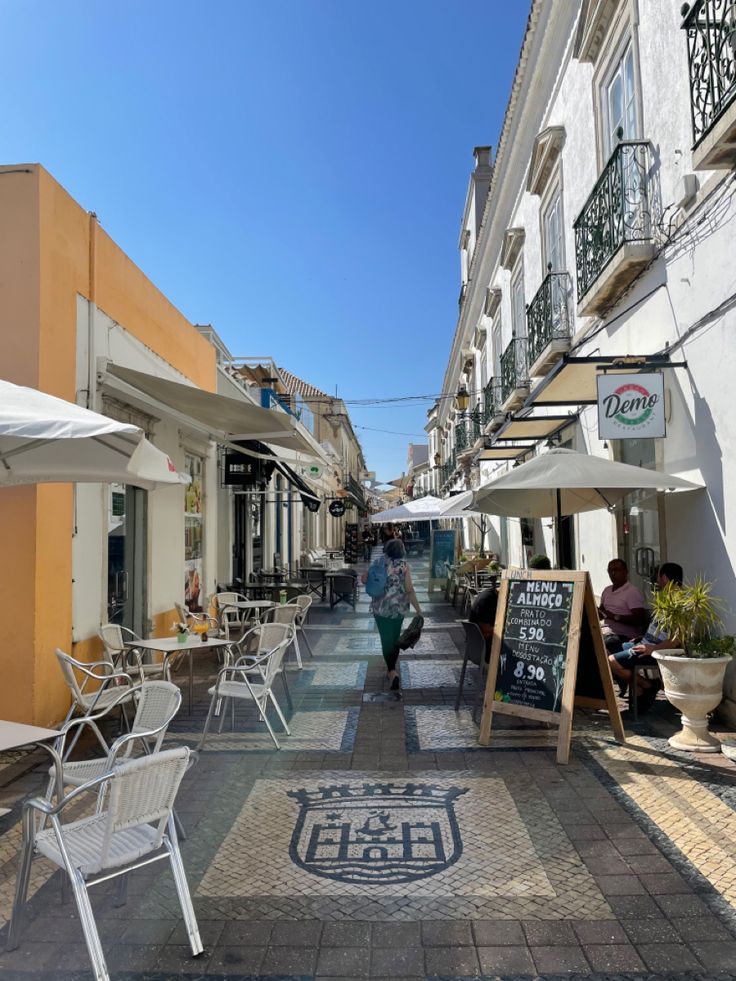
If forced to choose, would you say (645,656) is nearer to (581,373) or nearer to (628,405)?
(628,405)

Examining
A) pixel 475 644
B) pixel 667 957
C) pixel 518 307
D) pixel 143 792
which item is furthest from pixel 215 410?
pixel 518 307

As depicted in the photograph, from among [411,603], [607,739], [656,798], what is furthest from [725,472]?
[411,603]

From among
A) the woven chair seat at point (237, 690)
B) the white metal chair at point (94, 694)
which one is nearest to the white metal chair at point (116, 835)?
the white metal chair at point (94, 694)

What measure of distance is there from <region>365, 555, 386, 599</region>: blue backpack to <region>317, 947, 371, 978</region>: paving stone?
4456mm

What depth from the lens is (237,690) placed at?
18.4 feet

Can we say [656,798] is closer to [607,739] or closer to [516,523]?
[607,739]

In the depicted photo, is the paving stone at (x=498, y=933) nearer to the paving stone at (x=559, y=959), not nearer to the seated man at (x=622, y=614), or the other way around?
the paving stone at (x=559, y=959)

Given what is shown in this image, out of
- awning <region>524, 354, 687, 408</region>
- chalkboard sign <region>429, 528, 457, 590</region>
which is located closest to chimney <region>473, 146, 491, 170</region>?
chalkboard sign <region>429, 528, 457, 590</region>

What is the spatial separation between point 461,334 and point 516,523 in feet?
36.3

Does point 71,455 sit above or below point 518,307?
below

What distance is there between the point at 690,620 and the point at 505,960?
319 cm

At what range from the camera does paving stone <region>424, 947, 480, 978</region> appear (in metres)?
2.68

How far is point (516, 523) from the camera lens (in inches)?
632

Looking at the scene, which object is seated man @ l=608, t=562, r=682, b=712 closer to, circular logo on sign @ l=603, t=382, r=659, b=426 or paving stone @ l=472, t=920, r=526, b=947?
circular logo on sign @ l=603, t=382, r=659, b=426
